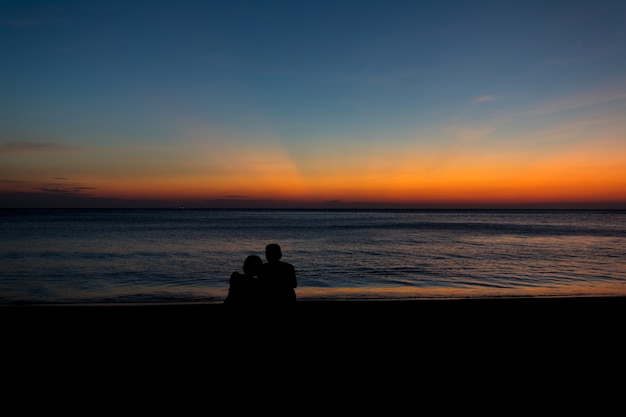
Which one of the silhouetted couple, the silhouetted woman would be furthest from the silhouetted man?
the silhouetted woman

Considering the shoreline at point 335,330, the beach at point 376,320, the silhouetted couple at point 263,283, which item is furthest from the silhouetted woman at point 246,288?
the beach at point 376,320

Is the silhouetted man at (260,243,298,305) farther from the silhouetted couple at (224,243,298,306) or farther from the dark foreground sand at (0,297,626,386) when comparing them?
the dark foreground sand at (0,297,626,386)

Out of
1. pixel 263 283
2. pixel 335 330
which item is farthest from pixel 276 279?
pixel 335 330

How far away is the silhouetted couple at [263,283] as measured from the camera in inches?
195

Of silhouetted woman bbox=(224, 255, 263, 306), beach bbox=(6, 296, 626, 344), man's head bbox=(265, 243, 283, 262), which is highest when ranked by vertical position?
man's head bbox=(265, 243, 283, 262)

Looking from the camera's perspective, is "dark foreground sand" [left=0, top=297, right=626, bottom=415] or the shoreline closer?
"dark foreground sand" [left=0, top=297, right=626, bottom=415]

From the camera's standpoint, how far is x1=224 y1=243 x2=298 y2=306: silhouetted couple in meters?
4.96

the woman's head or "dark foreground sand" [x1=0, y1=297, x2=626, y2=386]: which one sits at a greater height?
the woman's head

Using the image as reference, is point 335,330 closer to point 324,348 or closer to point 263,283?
point 324,348

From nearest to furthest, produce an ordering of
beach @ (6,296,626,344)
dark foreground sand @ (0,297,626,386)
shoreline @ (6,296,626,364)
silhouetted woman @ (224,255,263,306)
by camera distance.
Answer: silhouetted woman @ (224,255,263,306)
dark foreground sand @ (0,297,626,386)
shoreline @ (6,296,626,364)
beach @ (6,296,626,344)

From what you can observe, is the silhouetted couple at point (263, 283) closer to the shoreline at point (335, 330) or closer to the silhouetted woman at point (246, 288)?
the silhouetted woman at point (246, 288)

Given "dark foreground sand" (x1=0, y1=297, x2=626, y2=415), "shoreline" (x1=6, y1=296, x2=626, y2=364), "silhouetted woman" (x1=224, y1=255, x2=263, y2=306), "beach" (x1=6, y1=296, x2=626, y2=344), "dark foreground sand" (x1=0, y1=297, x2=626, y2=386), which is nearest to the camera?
"dark foreground sand" (x1=0, y1=297, x2=626, y2=415)

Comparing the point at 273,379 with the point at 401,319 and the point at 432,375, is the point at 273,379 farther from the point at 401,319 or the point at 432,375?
the point at 401,319

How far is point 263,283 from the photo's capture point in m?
5.06
